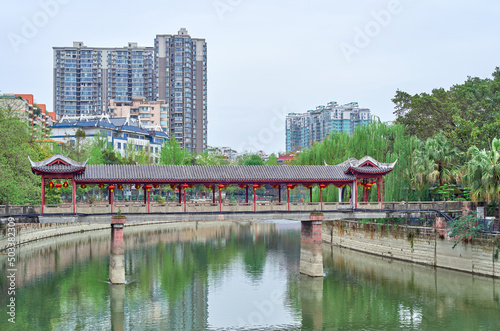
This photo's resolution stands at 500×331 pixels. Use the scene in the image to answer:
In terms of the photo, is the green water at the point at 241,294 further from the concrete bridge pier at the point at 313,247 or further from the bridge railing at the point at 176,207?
the bridge railing at the point at 176,207

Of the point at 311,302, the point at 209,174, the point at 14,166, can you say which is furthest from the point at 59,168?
the point at 311,302

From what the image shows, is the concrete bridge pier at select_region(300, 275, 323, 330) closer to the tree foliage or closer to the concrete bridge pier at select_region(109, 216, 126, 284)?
the concrete bridge pier at select_region(109, 216, 126, 284)

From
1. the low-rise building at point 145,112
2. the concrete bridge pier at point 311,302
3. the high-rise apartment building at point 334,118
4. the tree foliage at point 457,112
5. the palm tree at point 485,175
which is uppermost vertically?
the high-rise apartment building at point 334,118

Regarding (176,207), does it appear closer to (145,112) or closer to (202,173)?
(202,173)

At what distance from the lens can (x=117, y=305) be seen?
26.5 m

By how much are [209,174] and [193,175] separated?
1.01m

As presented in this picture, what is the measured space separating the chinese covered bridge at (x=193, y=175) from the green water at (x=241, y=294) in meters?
4.94

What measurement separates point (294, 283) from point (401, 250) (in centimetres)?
1011

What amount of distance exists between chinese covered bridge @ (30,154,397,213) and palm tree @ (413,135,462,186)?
7.71 m

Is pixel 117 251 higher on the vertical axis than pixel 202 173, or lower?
lower

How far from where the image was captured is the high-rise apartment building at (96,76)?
125125 mm

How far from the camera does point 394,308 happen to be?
2620 centimetres

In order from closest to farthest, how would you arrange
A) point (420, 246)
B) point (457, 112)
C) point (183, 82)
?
point (420, 246) → point (457, 112) → point (183, 82)

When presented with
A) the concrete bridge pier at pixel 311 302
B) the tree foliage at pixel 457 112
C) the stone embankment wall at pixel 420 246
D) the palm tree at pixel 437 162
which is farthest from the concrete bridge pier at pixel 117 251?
the tree foliage at pixel 457 112
